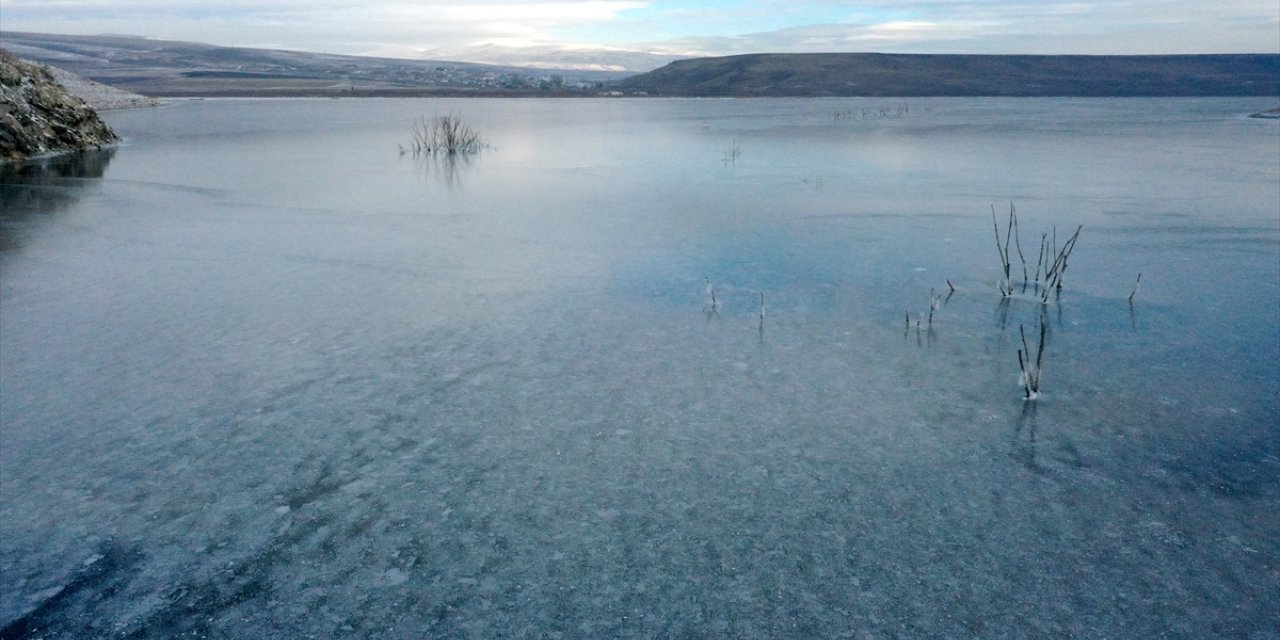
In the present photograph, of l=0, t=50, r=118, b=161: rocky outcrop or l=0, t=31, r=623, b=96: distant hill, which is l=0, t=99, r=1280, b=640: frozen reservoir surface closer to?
l=0, t=50, r=118, b=161: rocky outcrop

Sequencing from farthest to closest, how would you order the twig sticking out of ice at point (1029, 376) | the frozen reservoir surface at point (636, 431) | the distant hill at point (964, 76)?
1. the distant hill at point (964, 76)
2. the twig sticking out of ice at point (1029, 376)
3. the frozen reservoir surface at point (636, 431)

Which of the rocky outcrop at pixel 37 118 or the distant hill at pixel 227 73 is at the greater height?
the distant hill at pixel 227 73

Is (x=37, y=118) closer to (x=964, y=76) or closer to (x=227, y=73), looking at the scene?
(x=964, y=76)

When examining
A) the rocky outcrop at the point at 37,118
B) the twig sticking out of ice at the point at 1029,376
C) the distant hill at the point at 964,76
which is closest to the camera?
the twig sticking out of ice at the point at 1029,376

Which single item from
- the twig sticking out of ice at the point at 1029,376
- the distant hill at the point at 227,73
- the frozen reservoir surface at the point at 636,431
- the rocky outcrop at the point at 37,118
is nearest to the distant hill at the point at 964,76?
the distant hill at the point at 227,73

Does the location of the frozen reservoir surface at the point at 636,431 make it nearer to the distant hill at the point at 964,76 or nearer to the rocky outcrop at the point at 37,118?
the rocky outcrop at the point at 37,118

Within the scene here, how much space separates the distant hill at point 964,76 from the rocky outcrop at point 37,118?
31.6 m

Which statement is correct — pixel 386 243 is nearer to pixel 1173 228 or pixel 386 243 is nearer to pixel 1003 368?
pixel 1003 368

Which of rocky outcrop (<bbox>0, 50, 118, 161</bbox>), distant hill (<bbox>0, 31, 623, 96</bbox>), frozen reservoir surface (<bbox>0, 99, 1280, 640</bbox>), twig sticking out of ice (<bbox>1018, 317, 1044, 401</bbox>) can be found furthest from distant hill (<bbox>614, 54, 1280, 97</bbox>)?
twig sticking out of ice (<bbox>1018, 317, 1044, 401</bbox>)

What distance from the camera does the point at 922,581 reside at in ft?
6.75

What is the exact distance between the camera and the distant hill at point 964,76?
138ft

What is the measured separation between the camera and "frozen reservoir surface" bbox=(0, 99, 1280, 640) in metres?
2.02

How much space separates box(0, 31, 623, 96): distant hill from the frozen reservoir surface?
126 feet

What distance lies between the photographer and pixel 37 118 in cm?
1202
